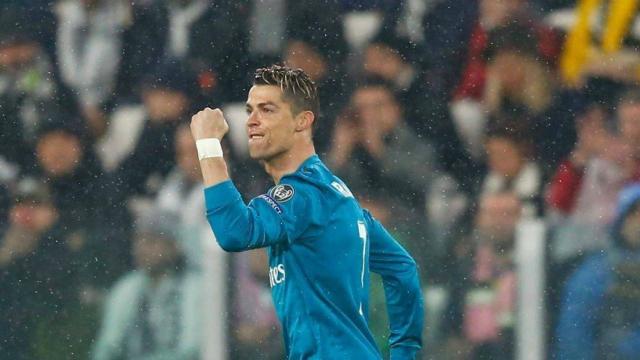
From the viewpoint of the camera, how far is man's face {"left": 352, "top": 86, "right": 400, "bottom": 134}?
22.6ft

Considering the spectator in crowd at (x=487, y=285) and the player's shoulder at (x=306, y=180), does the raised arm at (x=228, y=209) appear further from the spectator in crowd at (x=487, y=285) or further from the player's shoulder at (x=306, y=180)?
the spectator in crowd at (x=487, y=285)

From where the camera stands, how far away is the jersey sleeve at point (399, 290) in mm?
4531

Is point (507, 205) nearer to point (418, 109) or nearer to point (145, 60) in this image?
point (418, 109)

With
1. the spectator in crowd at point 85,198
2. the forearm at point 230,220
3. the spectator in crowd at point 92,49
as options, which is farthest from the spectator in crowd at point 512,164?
the forearm at point 230,220

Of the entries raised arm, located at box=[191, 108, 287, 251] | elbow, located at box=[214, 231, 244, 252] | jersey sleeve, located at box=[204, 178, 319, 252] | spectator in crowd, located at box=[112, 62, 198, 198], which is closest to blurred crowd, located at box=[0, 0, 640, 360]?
spectator in crowd, located at box=[112, 62, 198, 198]

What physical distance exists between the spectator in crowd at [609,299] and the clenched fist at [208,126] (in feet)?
9.41

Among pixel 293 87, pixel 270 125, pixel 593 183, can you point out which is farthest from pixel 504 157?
pixel 270 125

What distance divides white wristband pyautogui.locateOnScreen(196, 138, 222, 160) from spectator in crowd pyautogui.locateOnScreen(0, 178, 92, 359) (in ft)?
10.3

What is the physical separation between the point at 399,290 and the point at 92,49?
10.3ft

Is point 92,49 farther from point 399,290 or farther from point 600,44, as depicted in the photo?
point 399,290

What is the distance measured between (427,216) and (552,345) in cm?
83

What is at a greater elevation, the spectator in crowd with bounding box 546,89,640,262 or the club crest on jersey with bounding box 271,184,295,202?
the spectator in crowd with bounding box 546,89,640,262

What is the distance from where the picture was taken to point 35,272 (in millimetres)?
7203

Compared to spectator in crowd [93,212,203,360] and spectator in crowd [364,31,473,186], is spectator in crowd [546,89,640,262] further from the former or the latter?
spectator in crowd [93,212,203,360]
